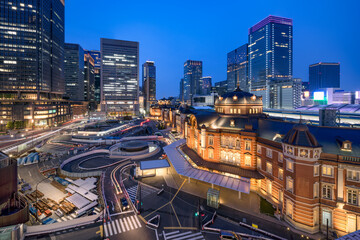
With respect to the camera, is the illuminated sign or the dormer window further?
the illuminated sign

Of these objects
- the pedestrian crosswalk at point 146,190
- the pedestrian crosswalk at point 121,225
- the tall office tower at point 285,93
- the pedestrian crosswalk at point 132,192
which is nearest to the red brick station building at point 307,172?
the pedestrian crosswalk at point 146,190

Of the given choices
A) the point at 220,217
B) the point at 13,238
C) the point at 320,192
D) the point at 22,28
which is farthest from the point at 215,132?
the point at 22,28

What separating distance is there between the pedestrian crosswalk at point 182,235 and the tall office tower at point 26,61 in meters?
144

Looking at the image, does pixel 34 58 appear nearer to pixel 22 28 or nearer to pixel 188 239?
pixel 22 28

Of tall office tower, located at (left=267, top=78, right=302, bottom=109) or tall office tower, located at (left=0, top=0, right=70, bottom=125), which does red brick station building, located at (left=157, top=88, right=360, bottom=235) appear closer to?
tall office tower, located at (left=0, top=0, right=70, bottom=125)

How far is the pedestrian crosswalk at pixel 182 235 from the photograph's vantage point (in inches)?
1003

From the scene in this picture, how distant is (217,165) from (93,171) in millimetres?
35812

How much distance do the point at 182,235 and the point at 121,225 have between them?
10325 millimetres

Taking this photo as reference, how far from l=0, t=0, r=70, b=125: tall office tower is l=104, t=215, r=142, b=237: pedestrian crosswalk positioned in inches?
5315

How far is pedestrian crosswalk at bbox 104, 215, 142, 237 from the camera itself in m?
27.0

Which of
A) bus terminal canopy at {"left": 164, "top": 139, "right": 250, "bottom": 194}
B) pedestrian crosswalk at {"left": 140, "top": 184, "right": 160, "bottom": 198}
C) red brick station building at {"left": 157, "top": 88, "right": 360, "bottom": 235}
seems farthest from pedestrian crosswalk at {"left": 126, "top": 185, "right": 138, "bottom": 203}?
red brick station building at {"left": 157, "top": 88, "right": 360, "bottom": 235}

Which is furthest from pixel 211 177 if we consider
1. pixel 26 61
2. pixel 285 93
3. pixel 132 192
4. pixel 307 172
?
Answer: pixel 285 93

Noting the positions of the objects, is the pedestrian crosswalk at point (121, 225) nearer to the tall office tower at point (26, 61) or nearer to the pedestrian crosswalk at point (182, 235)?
the pedestrian crosswalk at point (182, 235)

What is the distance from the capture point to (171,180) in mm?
44938
